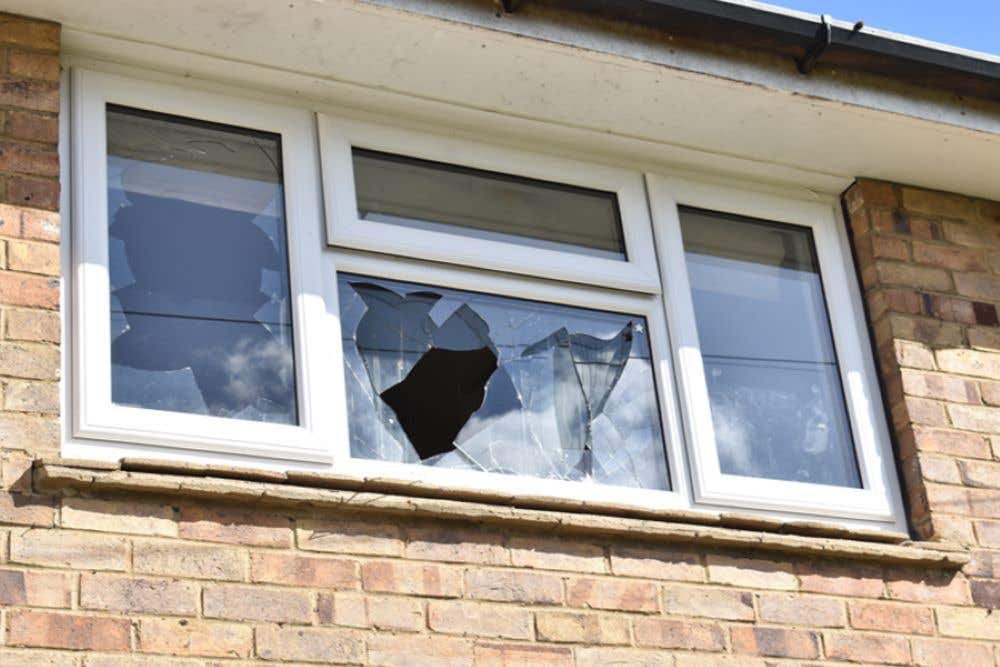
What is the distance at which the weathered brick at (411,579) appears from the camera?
4.71m

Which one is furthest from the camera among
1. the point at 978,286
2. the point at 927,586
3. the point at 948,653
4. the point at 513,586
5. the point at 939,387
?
the point at 978,286

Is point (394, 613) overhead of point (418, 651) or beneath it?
overhead

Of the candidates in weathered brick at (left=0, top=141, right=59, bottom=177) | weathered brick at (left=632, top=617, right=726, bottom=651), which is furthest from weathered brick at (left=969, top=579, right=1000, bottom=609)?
weathered brick at (left=0, top=141, right=59, bottom=177)

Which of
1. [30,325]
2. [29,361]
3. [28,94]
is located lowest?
[29,361]

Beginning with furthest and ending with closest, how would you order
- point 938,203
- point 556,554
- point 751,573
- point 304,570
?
point 938,203
point 751,573
point 556,554
point 304,570

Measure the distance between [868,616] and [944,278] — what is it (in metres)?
1.33

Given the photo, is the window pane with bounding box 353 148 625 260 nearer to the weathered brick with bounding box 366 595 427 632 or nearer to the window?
the window

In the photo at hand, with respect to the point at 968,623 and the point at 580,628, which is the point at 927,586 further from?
the point at 580,628

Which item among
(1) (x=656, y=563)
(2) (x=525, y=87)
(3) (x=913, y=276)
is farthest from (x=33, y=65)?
(3) (x=913, y=276)

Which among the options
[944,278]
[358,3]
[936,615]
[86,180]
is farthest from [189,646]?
[944,278]

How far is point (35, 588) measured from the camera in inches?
170

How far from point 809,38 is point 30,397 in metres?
2.53

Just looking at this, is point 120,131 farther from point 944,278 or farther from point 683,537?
point 944,278

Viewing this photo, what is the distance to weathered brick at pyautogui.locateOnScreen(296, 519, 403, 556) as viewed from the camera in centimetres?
470
